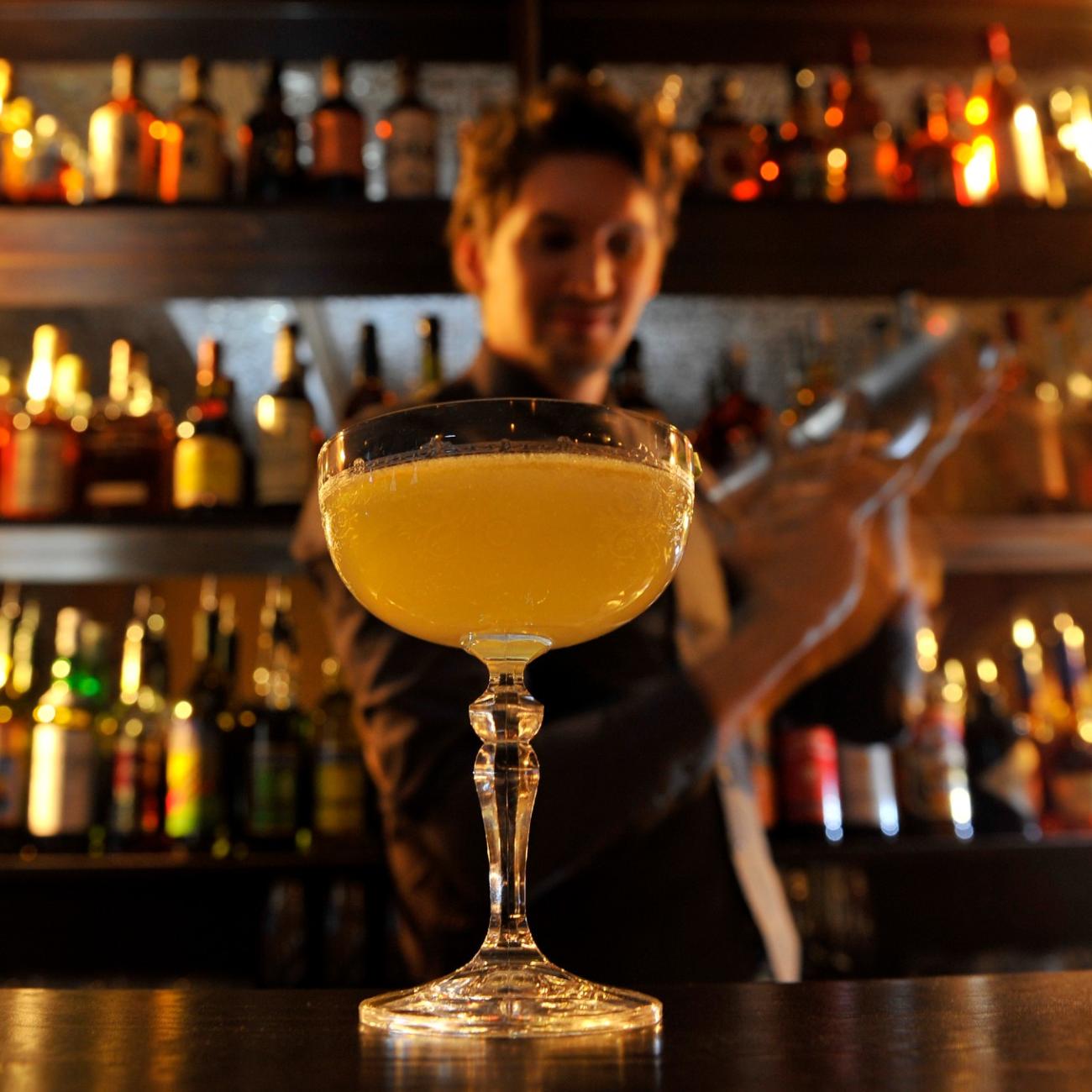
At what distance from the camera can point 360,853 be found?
1787 millimetres

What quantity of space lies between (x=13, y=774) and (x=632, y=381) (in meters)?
1.34

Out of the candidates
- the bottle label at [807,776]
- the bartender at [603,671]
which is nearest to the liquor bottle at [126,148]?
the bartender at [603,671]

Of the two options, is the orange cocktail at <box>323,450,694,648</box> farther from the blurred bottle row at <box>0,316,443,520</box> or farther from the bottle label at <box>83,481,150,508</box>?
the bottle label at <box>83,481,150,508</box>

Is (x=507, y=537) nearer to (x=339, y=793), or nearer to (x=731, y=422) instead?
(x=339, y=793)

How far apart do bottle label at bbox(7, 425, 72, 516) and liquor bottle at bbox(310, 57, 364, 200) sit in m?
0.66

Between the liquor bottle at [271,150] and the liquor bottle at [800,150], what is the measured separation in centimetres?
89

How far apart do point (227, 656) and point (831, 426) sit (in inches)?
54.6

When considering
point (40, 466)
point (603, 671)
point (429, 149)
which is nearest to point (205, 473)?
point (40, 466)

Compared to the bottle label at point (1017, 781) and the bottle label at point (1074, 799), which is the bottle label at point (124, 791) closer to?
the bottle label at point (1017, 781)

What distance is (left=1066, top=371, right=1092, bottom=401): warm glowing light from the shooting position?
2.37 meters

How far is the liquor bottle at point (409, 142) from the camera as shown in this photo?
1986 millimetres

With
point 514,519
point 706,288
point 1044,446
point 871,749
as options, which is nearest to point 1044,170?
point 1044,446

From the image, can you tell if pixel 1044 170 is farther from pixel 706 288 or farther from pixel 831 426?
pixel 831 426

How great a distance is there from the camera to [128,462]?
6.89 ft
